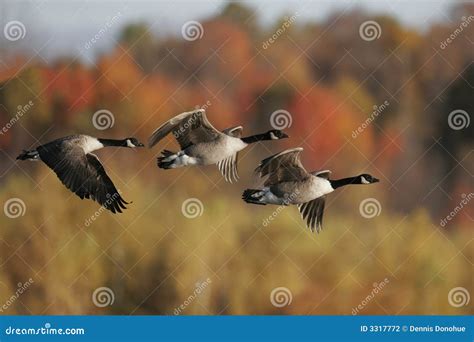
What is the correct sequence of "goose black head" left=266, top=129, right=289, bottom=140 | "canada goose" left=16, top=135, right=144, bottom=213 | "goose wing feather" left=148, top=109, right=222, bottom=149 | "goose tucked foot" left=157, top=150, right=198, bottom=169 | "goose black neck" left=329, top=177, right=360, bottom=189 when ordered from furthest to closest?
"goose black head" left=266, top=129, right=289, bottom=140 < "goose black neck" left=329, top=177, right=360, bottom=189 < "canada goose" left=16, top=135, right=144, bottom=213 < "goose tucked foot" left=157, top=150, right=198, bottom=169 < "goose wing feather" left=148, top=109, right=222, bottom=149

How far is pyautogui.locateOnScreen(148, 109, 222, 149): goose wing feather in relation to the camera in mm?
8078

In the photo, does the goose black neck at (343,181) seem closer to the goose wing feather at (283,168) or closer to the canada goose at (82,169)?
the goose wing feather at (283,168)

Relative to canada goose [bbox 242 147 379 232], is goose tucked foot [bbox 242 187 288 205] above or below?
below

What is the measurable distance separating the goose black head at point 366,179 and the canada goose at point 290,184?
0.38 metres

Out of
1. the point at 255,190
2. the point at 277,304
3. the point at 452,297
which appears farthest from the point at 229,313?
the point at 452,297

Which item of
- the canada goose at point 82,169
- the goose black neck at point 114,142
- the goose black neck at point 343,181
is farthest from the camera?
the goose black neck at point 114,142

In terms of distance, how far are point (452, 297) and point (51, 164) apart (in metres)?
3.86

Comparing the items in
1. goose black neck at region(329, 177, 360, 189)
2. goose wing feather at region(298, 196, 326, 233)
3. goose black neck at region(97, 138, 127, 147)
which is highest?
goose black neck at region(329, 177, 360, 189)

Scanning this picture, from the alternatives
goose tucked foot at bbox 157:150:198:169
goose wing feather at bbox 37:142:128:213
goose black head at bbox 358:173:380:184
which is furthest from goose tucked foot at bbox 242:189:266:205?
goose wing feather at bbox 37:142:128:213

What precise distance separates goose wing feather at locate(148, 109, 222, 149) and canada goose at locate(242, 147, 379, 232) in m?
0.51

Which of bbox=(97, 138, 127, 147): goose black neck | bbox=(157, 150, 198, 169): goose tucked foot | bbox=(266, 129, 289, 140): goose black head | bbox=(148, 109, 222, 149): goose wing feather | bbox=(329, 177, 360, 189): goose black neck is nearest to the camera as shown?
bbox=(148, 109, 222, 149): goose wing feather

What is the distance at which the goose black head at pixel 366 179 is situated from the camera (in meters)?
8.94

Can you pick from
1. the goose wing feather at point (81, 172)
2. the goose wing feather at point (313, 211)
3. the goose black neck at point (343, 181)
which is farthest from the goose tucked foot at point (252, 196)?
the goose wing feather at point (81, 172)

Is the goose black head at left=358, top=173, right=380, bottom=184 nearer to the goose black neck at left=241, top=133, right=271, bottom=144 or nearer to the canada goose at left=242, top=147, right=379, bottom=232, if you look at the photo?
the canada goose at left=242, top=147, right=379, bottom=232
